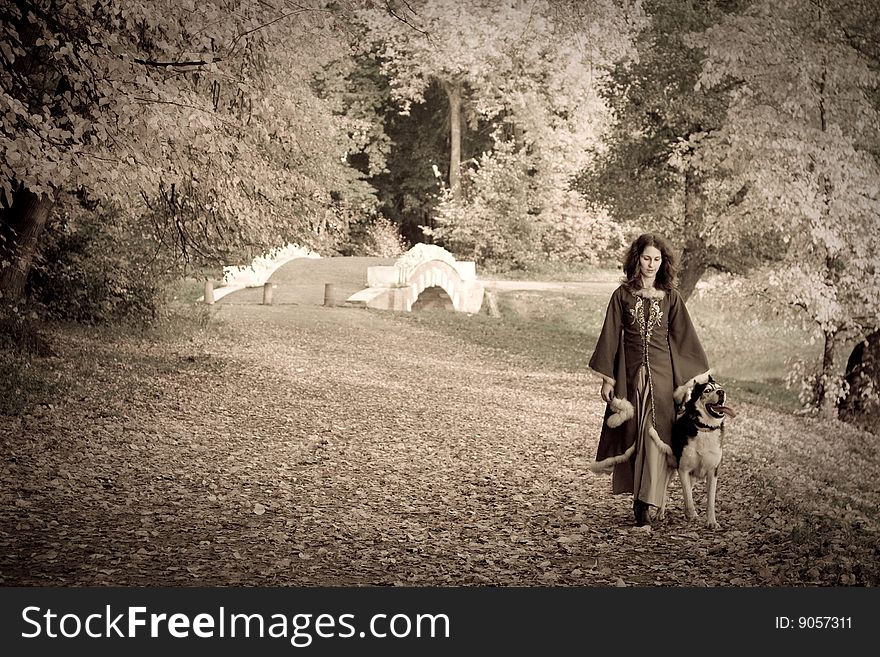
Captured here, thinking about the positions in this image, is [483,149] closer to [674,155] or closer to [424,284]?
[674,155]

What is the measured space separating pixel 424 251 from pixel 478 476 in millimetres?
3975

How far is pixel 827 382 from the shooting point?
7945 millimetres

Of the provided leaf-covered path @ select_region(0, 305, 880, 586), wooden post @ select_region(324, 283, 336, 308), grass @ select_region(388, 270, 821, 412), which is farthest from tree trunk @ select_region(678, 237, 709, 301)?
wooden post @ select_region(324, 283, 336, 308)

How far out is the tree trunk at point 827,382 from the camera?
26.1 ft

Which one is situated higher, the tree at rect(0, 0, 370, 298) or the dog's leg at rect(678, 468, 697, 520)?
the tree at rect(0, 0, 370, 298)

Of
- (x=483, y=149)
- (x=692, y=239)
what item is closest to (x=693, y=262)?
(x=692, y=239)

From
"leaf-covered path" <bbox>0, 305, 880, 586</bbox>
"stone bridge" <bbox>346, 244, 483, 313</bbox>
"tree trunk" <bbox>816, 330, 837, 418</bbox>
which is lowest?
"leaf-covered path" <bbox>0, 305, 880, 586</bbox>

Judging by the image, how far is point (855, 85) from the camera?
7.42 meters

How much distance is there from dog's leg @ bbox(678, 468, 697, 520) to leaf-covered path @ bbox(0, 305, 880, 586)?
6 centimetres

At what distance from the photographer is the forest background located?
6.39 meters

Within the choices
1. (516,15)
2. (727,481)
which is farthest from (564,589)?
(516,15)

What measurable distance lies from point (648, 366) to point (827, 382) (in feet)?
15.0

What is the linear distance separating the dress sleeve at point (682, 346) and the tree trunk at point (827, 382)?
432 cm

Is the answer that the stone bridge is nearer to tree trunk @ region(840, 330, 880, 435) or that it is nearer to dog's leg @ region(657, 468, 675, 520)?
tree trunk @ region(840, 330, 880, 435)
